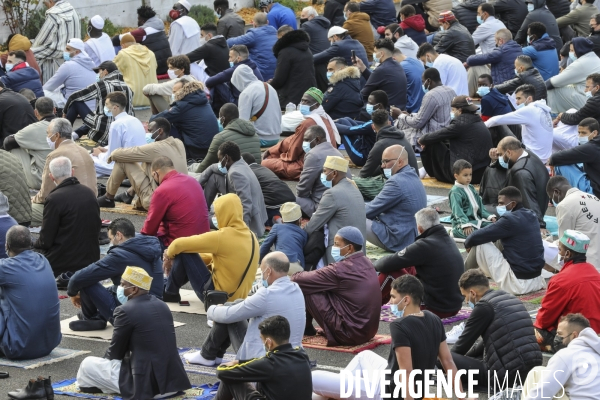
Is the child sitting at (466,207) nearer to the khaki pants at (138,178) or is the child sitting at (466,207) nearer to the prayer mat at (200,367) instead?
the khaki pants at (138,178)

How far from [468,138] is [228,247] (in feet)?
18.2

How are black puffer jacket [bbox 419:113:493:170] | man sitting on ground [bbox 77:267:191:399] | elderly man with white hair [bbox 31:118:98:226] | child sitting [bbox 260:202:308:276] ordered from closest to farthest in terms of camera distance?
man sitting on ground [bbox 77:267:191:399], child sitting [bbox 260:202:308:276], elderly man with white hair [bbox 31:118:98:226], black puffer jacket [bbox 419:113:493:170]

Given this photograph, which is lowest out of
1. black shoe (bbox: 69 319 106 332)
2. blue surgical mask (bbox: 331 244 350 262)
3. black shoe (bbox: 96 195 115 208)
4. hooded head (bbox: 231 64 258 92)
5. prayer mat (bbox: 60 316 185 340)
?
black shoe (bbox: 96 195 115 208)

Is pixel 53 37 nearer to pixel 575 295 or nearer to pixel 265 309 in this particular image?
pixel 265 309

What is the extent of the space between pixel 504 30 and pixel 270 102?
16.4ft

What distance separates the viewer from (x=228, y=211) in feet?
38.4

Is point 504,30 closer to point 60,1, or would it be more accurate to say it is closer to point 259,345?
point 60,1

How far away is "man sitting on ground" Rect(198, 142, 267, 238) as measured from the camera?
13797 millimetres

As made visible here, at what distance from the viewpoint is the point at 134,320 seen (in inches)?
385

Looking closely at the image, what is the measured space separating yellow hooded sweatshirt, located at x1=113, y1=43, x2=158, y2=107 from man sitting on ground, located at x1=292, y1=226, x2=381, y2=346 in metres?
9.79

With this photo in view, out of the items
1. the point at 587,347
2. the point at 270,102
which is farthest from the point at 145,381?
the point at 270,102

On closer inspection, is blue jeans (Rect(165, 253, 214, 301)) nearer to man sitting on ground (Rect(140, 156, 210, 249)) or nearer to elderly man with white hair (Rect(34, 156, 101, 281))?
man sitting on ground (Rect(140, 156, 210, 249))

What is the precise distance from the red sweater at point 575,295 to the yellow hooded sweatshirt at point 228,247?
2626 millimetres

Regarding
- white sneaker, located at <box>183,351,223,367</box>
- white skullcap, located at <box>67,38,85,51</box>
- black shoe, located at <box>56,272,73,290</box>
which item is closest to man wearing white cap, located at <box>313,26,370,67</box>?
white skullcap, located at <box>67,38,85,51</box>
